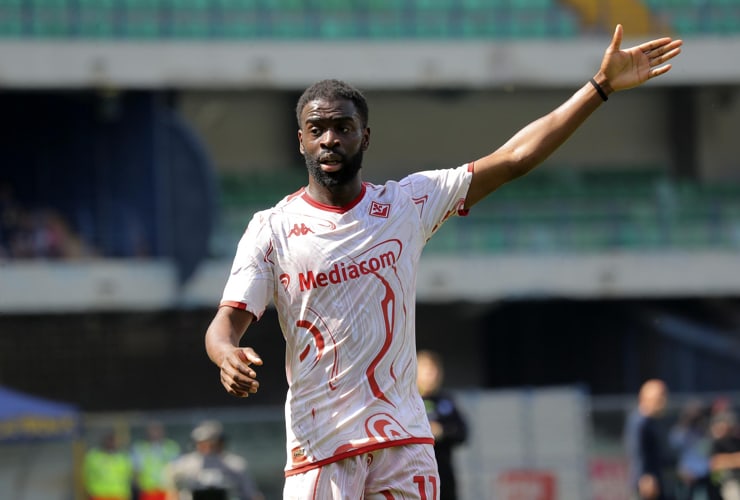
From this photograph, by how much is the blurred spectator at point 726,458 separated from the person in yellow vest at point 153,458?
686cm

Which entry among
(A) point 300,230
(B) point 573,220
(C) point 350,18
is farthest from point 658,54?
(C) point 350,18

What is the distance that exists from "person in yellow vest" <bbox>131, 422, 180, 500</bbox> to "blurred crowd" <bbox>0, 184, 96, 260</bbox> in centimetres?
752

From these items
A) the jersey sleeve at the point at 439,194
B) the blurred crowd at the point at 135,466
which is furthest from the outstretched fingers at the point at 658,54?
the blurred crowd at the point at 135,466

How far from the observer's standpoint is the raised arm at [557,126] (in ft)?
14.9

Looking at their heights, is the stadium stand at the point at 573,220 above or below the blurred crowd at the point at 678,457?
above

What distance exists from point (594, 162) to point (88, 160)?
997 centimetres

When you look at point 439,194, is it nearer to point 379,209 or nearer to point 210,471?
point 379,209

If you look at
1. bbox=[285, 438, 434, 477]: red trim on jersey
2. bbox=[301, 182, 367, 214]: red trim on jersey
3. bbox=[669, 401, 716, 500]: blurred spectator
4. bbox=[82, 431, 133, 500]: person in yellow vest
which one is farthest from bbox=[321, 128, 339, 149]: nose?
bbox=[82, 431, 133, 500]: person in yellow vest

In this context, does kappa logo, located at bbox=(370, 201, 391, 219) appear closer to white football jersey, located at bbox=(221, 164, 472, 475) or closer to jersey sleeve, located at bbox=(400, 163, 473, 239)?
white football jersey, located at bbox=(221, 164, 472, 475)

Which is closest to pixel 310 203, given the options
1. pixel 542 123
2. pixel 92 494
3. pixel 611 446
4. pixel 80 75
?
pixel 542 123

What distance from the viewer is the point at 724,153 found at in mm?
28969

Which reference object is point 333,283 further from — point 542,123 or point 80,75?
point 80,75

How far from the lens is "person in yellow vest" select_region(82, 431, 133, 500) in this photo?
16.5 meters

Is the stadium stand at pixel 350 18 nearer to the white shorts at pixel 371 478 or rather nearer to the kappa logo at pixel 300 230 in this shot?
the kappa logo at pixel 300 230
